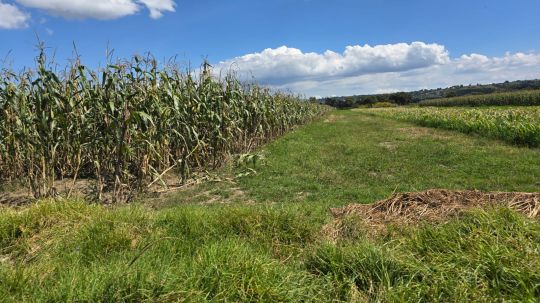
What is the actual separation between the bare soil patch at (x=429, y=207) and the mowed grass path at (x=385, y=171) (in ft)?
3.86

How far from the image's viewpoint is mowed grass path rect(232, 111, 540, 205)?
6.94 m

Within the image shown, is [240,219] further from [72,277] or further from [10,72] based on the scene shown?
[10,72]

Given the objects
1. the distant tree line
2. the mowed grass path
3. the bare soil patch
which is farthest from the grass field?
the distant tree line

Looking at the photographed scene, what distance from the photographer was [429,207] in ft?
15.2

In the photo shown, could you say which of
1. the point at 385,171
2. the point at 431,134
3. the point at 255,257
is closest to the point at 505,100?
the point at 431,134

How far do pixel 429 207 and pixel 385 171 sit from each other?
167 inches

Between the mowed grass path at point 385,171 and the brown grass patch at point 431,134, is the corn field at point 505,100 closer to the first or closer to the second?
the brown grass patch at point 431,134

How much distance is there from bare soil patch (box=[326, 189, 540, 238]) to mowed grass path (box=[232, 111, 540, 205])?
1.18 meters

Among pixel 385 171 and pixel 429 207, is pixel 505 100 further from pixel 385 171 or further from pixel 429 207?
pixel 429 207

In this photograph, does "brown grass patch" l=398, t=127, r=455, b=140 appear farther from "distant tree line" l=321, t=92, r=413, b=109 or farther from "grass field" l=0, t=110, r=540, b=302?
"distant tree line" l=321, t=92, r=413, b=109

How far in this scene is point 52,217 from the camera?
4324mm

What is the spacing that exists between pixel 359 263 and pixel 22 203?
20.9 ft

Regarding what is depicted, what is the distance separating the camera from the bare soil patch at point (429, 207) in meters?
4.19

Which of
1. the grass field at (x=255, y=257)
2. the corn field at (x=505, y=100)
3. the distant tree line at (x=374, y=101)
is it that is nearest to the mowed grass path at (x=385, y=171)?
the grass field at (x=255, y=257)
